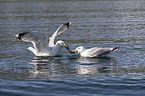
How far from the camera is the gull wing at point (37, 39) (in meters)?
20.1

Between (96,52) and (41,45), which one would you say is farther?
(41,45)

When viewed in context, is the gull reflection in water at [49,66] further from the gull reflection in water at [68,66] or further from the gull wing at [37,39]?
the gull wing at [37,39]

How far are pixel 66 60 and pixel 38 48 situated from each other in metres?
2.30

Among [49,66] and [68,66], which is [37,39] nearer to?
[49,66]

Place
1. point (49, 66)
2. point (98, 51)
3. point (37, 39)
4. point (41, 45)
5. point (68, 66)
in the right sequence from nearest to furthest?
point (68, 66)
point (49, 66)
point (98, 51)
point (37, 39)
point (41, 45)

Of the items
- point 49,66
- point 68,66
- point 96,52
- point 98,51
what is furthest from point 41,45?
point 98,51

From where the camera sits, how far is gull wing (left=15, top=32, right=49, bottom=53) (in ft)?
66.1

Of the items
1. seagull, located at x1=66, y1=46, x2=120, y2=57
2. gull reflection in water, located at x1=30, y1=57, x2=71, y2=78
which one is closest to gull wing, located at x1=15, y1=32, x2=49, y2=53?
gull reflection in water, located at x1=30, y1=57, x2=71, y2=78

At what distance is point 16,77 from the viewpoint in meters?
16.7

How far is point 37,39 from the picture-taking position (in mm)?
21625

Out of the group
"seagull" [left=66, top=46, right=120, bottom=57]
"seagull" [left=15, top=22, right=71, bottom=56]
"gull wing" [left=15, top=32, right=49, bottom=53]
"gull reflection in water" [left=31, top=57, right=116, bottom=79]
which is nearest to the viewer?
"gull reflection in water" [left=31, top=57, right=116, bottom=79]

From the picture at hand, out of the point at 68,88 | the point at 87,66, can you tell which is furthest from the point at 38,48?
the point at 68,88

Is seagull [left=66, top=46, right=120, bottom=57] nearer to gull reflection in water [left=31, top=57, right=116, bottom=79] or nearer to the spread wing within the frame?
the spread wing

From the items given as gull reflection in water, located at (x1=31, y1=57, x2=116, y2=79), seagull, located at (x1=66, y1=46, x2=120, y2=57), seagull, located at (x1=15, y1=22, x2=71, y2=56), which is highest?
seagull, located at (x1=15, y1=22, x2=71, y2=56)
